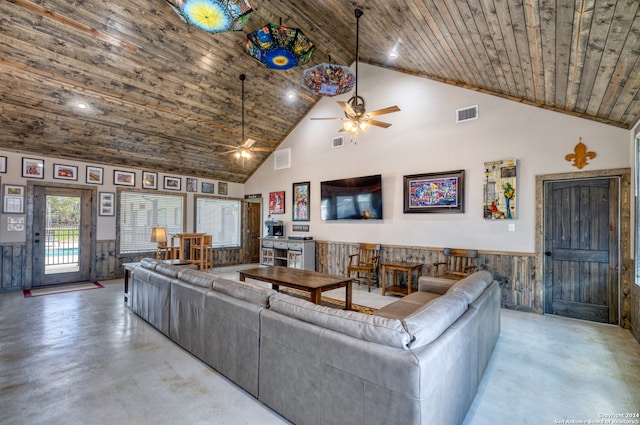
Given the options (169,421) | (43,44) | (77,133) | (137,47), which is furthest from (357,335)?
(77,133)

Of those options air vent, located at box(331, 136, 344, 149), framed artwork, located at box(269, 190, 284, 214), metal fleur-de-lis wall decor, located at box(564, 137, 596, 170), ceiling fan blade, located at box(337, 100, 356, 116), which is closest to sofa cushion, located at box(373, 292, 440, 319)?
ceiling fan blade, located at box(337, 100, 356, 116)

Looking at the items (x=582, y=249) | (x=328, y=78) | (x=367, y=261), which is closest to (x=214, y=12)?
(x=328, y=78)

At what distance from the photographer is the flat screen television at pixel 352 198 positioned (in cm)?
622

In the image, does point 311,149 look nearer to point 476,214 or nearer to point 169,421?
point 476,214

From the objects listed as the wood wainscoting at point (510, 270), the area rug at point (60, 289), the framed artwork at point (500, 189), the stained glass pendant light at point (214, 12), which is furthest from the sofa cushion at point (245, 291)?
the area rug at point (60, 289)

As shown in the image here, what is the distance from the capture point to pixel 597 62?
8.61ft

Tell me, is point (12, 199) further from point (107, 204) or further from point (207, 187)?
point (207, 187)

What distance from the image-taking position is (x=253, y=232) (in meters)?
9.89

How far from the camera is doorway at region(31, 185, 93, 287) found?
6074mm

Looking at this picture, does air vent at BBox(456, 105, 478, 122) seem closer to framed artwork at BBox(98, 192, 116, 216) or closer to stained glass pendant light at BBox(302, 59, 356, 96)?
stained glass pendant light at BBox(302, 59, 356, 96)

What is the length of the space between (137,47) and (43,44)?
1161 millimetres

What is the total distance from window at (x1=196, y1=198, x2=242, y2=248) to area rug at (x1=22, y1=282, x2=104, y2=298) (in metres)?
2.84

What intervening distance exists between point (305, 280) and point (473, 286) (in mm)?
2188

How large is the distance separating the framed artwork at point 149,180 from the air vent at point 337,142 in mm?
4622
